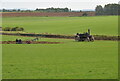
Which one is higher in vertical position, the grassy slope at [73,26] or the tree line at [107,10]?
the tree line at [107,10]

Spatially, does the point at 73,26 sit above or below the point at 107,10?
below

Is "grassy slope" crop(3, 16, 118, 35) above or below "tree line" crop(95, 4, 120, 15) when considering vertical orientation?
below

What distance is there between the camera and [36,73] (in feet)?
37.1

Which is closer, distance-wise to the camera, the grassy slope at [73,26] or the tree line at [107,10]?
the grassy slope at [73,26]

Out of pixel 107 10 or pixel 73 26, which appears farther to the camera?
pixel 107 10

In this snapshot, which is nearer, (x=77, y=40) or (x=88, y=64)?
(x=88, y=64)

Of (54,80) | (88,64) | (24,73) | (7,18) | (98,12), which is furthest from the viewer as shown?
(98,12)

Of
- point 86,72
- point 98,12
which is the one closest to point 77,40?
point 86,72

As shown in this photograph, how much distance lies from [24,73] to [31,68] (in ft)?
3.81

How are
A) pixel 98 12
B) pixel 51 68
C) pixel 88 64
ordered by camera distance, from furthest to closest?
pixel 98 12 → pixel 88 64 → pixel 51 68

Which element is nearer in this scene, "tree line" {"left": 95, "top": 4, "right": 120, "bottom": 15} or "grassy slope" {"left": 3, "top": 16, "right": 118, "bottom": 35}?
"grassy slope" {"left": 3, "top": 16, "right": 118, "bottom": 35}

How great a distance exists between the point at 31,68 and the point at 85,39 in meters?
18.0

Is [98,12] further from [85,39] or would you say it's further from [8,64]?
[8,64]

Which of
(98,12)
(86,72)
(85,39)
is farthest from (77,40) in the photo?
(98,12)
